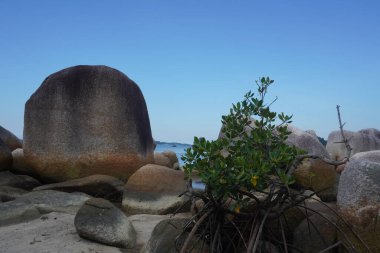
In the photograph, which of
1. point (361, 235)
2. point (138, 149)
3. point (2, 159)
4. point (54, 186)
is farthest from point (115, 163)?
point (361, 235)

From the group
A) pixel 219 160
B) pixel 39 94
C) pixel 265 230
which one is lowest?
pixel 265 230

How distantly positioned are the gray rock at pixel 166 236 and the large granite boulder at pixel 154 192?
356cm

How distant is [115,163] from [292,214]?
19.1 ft

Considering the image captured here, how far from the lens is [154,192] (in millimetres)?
7930

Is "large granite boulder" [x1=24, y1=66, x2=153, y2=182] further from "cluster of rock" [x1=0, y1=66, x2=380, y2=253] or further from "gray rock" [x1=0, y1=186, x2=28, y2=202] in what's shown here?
"gray rock" [x1=0, y1=186, x2=28, y2=202]

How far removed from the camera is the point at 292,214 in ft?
13.1

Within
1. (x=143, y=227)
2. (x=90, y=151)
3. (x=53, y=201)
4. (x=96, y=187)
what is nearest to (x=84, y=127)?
(x=90, y=151)

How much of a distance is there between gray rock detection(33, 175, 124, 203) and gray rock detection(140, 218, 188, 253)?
15.2 feet

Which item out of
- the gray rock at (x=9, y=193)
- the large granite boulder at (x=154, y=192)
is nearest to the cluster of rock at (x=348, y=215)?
the large granite boulder at (x=154, y=192)

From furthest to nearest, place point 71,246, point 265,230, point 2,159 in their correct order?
point 2,159 < point 71,246 < point 265,230

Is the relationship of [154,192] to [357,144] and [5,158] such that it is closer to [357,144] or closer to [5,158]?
[5,158]

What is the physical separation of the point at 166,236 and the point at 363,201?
1.65 metres

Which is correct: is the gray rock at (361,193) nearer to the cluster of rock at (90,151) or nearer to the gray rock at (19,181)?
the cluster of rock at (90,151)

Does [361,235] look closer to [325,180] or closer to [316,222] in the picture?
[316,222]
